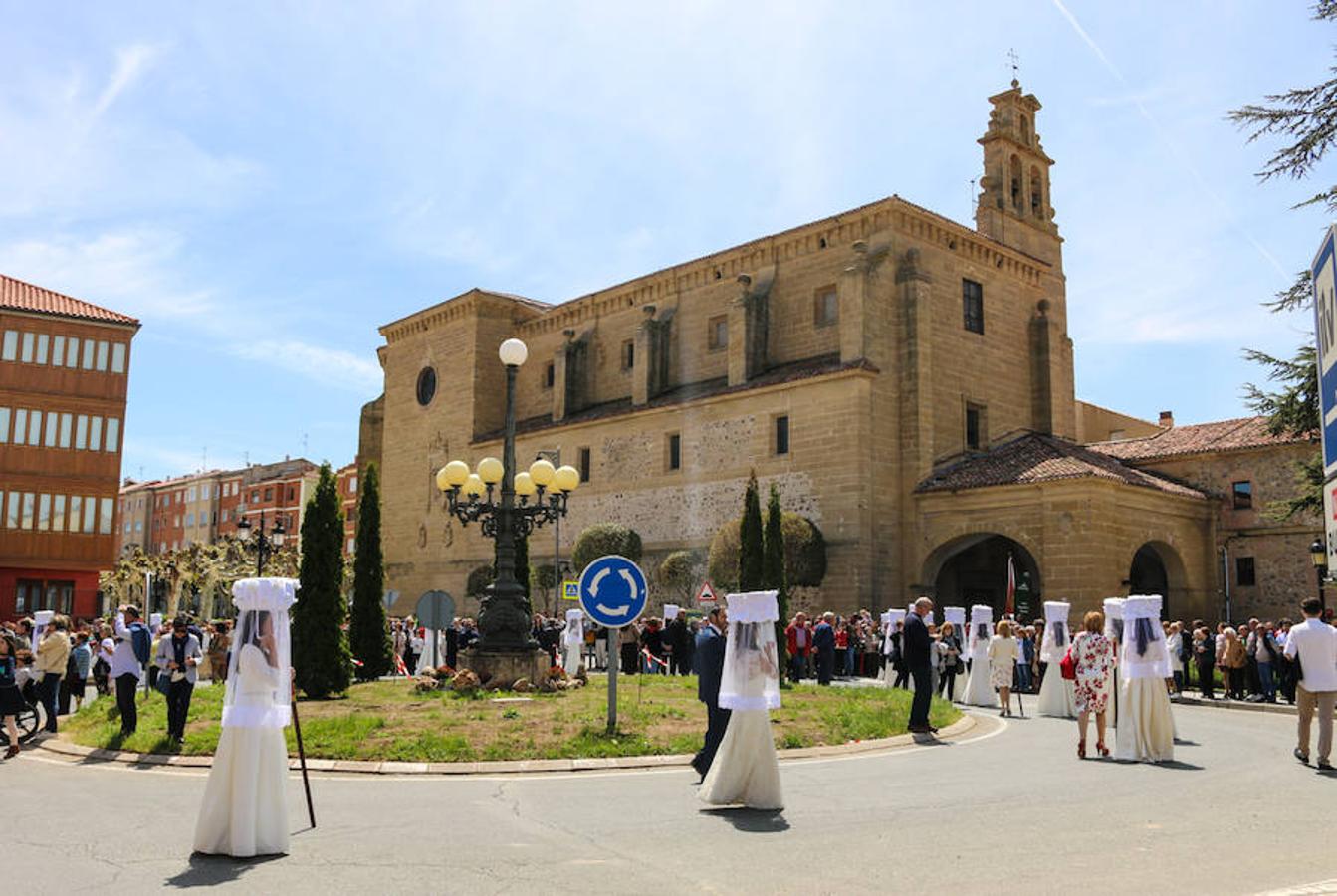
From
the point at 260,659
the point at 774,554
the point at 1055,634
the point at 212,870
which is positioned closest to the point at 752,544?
the point at 774,554

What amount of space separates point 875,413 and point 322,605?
20.1 meters

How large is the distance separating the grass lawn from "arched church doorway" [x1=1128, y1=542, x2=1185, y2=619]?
732 inches

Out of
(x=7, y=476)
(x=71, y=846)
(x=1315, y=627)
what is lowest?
(x=71, y=846)

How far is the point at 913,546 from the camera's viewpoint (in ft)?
109

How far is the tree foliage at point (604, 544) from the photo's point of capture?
37.2 meters

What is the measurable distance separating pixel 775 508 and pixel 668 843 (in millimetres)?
20995

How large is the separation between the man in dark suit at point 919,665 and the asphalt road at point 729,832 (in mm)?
2319

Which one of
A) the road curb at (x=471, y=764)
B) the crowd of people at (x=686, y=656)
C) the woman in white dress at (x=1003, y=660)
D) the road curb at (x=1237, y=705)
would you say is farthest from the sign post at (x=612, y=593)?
the road curb at (x=1237, y=705)

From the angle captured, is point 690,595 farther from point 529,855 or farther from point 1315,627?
point 529,855

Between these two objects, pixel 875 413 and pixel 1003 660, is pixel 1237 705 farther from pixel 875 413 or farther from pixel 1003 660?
pixel 875 413

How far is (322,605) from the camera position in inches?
708

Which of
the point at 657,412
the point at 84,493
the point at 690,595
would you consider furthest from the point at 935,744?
the point at 84,493

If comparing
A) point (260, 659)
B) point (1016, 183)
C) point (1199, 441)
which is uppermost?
point (1016, 183)

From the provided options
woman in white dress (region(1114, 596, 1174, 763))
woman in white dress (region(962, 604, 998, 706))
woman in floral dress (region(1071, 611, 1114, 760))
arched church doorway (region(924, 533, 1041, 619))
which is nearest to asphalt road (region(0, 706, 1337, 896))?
woman in white dress (region(1114, 596, 1174, 763))
